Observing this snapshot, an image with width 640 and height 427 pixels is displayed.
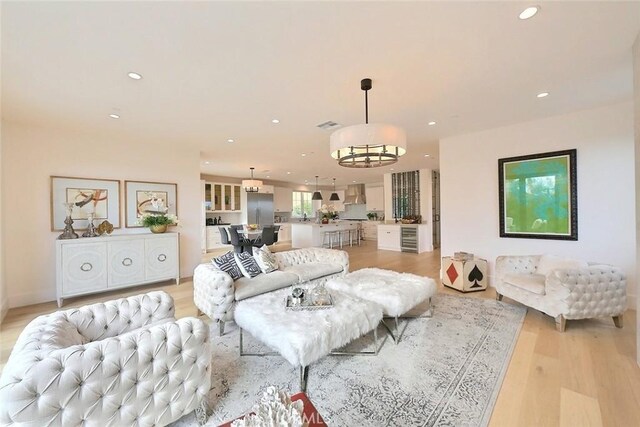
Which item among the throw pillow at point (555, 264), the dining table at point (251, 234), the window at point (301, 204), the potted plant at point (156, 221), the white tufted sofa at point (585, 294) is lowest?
the white tufted sofa at point (585, 294)

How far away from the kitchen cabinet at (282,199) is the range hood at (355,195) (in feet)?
8.46

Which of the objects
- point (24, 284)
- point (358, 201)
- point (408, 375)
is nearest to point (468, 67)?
point (408, 375)

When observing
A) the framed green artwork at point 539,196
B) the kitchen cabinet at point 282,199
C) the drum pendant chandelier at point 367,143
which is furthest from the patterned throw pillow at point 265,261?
the kitchen cabinet at point 282,199

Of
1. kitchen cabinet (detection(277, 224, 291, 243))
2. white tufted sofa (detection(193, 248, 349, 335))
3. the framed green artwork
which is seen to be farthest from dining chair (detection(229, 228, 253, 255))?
A: the framed green artwork

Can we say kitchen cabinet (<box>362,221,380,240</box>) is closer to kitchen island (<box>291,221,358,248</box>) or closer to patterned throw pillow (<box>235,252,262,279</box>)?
kitchen island (<box>291,221,358,248</box>)

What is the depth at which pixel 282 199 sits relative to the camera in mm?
11172

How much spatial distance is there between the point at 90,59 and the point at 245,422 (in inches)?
114

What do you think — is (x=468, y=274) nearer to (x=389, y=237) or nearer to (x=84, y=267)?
(x=389, y=237)

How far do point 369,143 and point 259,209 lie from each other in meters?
8.19

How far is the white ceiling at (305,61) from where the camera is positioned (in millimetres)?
1753

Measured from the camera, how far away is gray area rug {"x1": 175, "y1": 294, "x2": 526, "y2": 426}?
1.72m

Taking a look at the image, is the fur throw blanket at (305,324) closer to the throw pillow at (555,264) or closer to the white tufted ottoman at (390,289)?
the white tufted ottoman at (390,289)

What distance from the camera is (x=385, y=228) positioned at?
852 cm

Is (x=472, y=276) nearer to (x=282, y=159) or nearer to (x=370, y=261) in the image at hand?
(x=370, y=261)
